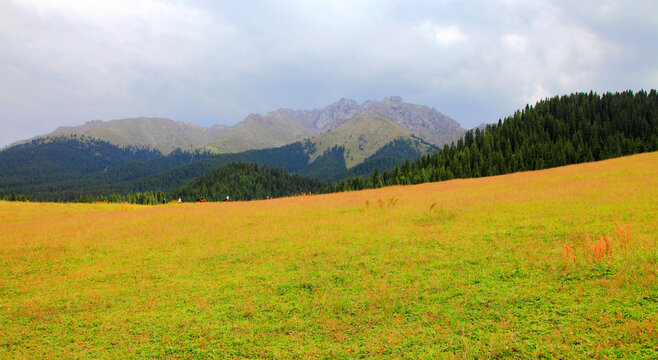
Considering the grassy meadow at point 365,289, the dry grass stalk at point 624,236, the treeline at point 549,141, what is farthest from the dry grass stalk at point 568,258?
the treeline at point 549,141

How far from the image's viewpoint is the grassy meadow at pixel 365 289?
22.2ft

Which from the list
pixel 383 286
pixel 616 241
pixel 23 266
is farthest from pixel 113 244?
pixel 616 241

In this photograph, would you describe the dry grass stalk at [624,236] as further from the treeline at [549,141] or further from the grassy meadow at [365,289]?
the treeline at [549,141]

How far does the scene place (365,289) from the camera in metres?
9.52

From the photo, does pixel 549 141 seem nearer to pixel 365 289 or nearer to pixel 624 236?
pixel 624 236

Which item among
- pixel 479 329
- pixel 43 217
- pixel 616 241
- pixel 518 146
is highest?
pixel 518 146

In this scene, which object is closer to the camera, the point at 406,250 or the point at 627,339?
the point at 627,339

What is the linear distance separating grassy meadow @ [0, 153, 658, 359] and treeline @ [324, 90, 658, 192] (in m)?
88.2

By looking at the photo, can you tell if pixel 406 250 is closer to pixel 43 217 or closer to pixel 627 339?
pixel 627 339

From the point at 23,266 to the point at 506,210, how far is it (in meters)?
23.3

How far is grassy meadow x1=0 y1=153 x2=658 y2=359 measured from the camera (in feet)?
22.2

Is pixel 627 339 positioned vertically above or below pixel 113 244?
below

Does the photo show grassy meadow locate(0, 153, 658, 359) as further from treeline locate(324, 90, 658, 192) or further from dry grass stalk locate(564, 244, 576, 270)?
treeline locate(324, 90, 658, 192)

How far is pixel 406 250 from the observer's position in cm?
1247
